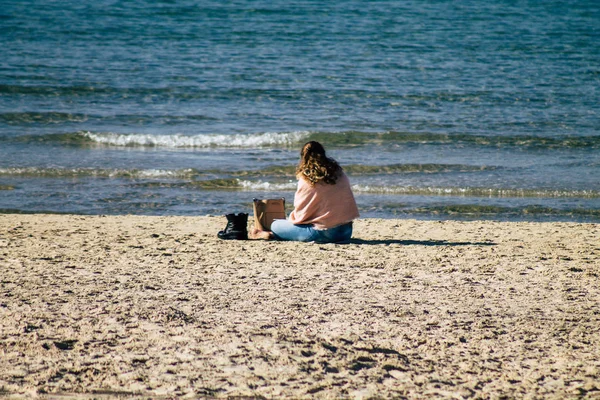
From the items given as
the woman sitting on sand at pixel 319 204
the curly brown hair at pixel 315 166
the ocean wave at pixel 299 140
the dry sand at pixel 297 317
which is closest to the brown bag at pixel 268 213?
the woman sitting on sand at pixel 319 204

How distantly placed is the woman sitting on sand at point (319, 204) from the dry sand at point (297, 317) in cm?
21

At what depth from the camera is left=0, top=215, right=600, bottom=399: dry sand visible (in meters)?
3.76

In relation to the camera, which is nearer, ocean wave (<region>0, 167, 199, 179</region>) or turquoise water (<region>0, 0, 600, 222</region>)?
turquoise water (<region>0, 0, 600, 222</region>)

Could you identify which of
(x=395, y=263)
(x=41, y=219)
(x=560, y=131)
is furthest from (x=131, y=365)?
(x=560, y=131)

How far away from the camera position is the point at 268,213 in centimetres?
733

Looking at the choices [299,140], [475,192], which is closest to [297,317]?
[475,192]

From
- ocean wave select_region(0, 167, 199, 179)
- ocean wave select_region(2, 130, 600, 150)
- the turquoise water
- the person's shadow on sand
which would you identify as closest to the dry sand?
the person's shadow on sand

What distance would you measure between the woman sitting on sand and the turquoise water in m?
2.39

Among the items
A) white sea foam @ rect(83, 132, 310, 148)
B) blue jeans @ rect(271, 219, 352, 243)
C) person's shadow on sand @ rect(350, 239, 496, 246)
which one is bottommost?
person's shadow on sand @ rect(350, 239, 496, 246)

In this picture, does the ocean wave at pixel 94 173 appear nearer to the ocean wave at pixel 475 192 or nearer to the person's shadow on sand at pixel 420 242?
the ocean wave at pixel 475 192

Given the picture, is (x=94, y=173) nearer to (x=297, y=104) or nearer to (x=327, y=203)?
(x=327, y=203)

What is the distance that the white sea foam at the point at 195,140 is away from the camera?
43.9 ft

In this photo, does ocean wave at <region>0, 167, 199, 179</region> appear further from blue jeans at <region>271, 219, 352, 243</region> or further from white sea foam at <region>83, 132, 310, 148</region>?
blue jeans at <region>271, 219, 352, 243</region>

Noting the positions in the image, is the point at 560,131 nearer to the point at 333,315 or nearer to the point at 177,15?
the point at 333,315
